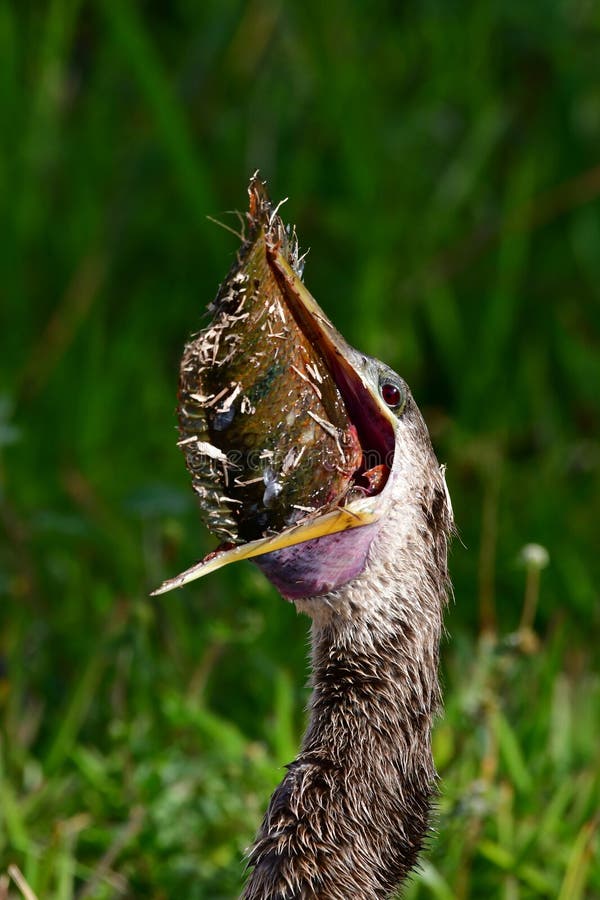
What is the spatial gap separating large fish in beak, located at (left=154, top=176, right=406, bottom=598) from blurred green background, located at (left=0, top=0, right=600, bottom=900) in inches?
38.3

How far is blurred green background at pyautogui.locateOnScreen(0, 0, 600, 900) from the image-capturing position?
10.0 feet

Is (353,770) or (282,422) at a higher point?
(282,422)

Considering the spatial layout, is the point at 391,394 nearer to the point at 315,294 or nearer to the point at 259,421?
the point at 259,421

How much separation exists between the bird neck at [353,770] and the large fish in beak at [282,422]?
0.48ft

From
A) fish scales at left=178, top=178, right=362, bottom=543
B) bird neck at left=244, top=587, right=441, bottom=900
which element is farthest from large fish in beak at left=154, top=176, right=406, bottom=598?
bird neck at left=244, top=587, right=441, bottom=900

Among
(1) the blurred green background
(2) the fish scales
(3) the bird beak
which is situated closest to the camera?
(3) the bird beak

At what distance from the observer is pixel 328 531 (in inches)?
70.5

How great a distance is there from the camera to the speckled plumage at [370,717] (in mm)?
1937

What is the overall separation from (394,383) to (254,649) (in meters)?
1.35

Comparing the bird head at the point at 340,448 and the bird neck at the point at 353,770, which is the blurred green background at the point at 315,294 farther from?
the bird head at the point at 340,448

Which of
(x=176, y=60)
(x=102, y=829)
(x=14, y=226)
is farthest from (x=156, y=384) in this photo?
(x=102, y=829)

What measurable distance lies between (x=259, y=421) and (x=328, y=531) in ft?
0.64

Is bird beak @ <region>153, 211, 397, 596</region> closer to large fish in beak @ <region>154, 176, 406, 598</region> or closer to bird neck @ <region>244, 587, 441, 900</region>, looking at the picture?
large fish in beak @ <region>154, 176, 406, 598</region>

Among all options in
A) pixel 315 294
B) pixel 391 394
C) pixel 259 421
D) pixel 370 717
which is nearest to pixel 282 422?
pixel 259 421
